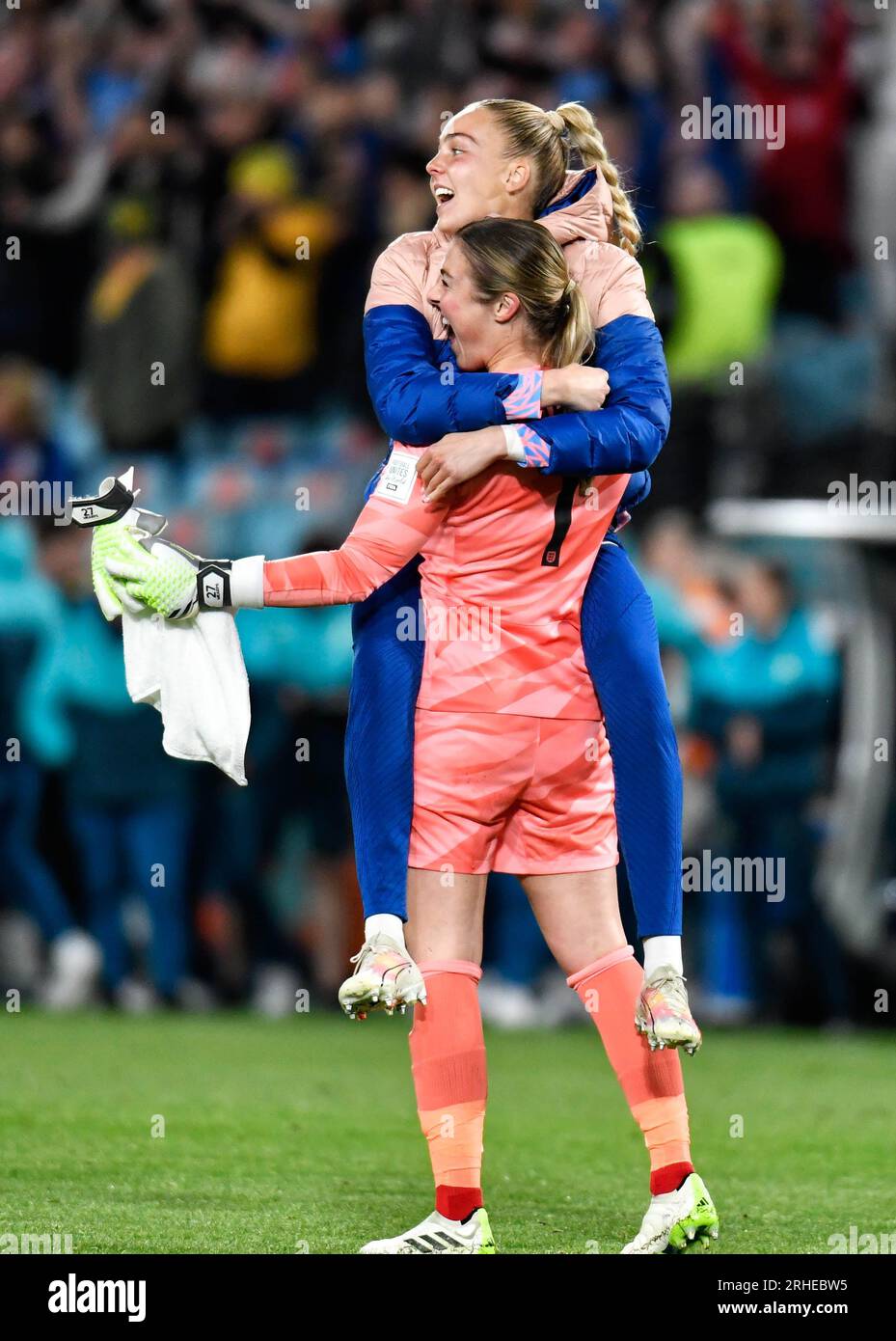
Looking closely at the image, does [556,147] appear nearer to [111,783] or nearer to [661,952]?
[661,952]

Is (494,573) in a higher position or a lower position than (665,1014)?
higher

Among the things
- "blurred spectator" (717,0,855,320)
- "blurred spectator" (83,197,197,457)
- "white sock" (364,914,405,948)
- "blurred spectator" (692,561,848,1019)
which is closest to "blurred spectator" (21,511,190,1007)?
"blurred spectator" (83,197,197,457)

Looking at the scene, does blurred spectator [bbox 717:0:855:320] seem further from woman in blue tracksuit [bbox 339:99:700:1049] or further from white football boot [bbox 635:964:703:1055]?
white football boot [bbox 635:964:703:1055]

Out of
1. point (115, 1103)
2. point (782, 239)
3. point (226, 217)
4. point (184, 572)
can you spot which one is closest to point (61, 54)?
point (226, 217)

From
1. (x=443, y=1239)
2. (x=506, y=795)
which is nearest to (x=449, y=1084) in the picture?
(x=443, y=1239)

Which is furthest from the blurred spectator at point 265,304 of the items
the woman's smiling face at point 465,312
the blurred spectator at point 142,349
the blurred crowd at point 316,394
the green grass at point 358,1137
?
the woman's smiling face at point 465,312

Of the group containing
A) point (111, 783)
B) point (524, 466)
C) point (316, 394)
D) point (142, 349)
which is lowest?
point (111, 783)

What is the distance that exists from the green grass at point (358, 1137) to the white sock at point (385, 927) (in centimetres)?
66

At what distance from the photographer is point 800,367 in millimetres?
10875

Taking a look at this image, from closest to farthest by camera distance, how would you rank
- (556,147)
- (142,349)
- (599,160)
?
(556,147), (599,160), (142,349)

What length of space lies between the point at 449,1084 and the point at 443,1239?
1.02ft

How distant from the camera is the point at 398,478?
15.1 feet

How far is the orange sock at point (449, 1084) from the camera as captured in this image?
15.1 ft
